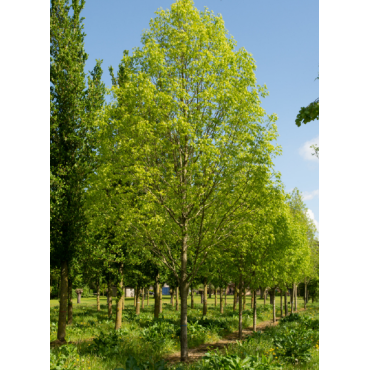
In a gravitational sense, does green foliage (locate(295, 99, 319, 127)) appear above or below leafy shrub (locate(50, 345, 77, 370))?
above

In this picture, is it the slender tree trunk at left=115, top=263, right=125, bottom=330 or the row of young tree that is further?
the slender tree trunk at left=115, top=263, right=125, bottom=330

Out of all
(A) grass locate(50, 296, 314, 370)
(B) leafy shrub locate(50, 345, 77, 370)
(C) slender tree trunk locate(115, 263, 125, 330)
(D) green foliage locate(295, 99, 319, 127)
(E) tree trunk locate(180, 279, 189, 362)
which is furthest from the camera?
(C) slender tree trunk locate(115, 263, 125, 330)

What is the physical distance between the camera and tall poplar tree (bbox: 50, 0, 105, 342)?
1255 cm

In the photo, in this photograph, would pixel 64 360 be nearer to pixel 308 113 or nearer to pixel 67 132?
pixel 308 113

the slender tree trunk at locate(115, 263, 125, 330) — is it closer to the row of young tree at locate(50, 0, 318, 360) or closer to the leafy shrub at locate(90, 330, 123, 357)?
the row of young tree at locate(50, 0, 318, 360)

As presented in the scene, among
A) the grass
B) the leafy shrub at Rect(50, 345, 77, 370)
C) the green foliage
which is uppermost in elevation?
the green foliage

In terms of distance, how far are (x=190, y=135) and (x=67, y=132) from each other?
622 cm

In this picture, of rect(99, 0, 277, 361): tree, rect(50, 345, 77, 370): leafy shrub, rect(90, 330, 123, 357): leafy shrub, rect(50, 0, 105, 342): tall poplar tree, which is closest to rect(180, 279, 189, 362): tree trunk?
rect(99, 0, 277, 361): tree

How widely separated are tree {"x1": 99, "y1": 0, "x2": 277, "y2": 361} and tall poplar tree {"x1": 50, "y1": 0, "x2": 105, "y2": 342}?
10.2 feet

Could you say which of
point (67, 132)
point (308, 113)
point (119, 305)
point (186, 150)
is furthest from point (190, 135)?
point (119, 305)

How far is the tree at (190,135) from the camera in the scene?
937 centimetres
